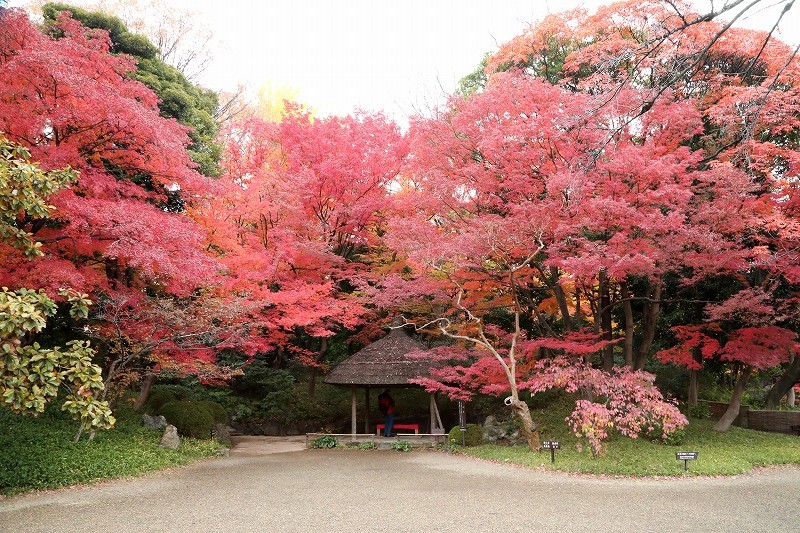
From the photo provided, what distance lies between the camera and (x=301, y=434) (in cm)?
1580

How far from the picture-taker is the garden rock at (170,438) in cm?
1052

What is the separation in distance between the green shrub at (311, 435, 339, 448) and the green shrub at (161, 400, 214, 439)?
8.15 ft

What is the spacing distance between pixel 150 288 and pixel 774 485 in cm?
1255

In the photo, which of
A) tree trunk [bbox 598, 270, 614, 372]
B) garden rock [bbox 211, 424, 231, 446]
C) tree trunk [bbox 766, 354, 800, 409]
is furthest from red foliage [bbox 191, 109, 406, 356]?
tree trunk [bbox 766, 354, 800, 409]

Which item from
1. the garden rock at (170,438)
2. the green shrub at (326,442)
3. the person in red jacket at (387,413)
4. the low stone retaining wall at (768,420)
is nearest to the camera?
the garden rock at (170,438)

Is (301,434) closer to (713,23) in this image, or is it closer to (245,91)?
(713,23)

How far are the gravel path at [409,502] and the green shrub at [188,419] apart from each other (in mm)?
2500

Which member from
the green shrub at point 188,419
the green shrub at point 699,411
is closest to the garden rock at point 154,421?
the green shrub at point 188,419

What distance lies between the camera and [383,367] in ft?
42.9

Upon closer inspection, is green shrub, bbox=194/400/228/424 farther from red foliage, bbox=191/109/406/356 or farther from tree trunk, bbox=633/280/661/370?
tree trunk, bbox=633/280/661/370

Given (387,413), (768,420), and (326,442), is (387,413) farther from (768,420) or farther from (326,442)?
(768,420)

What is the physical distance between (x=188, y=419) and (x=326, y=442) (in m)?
3.23

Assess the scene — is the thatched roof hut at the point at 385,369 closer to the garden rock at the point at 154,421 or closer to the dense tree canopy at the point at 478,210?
the dense tree canopy at the point at 478,210

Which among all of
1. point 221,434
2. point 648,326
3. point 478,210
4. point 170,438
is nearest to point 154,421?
point 170,438
